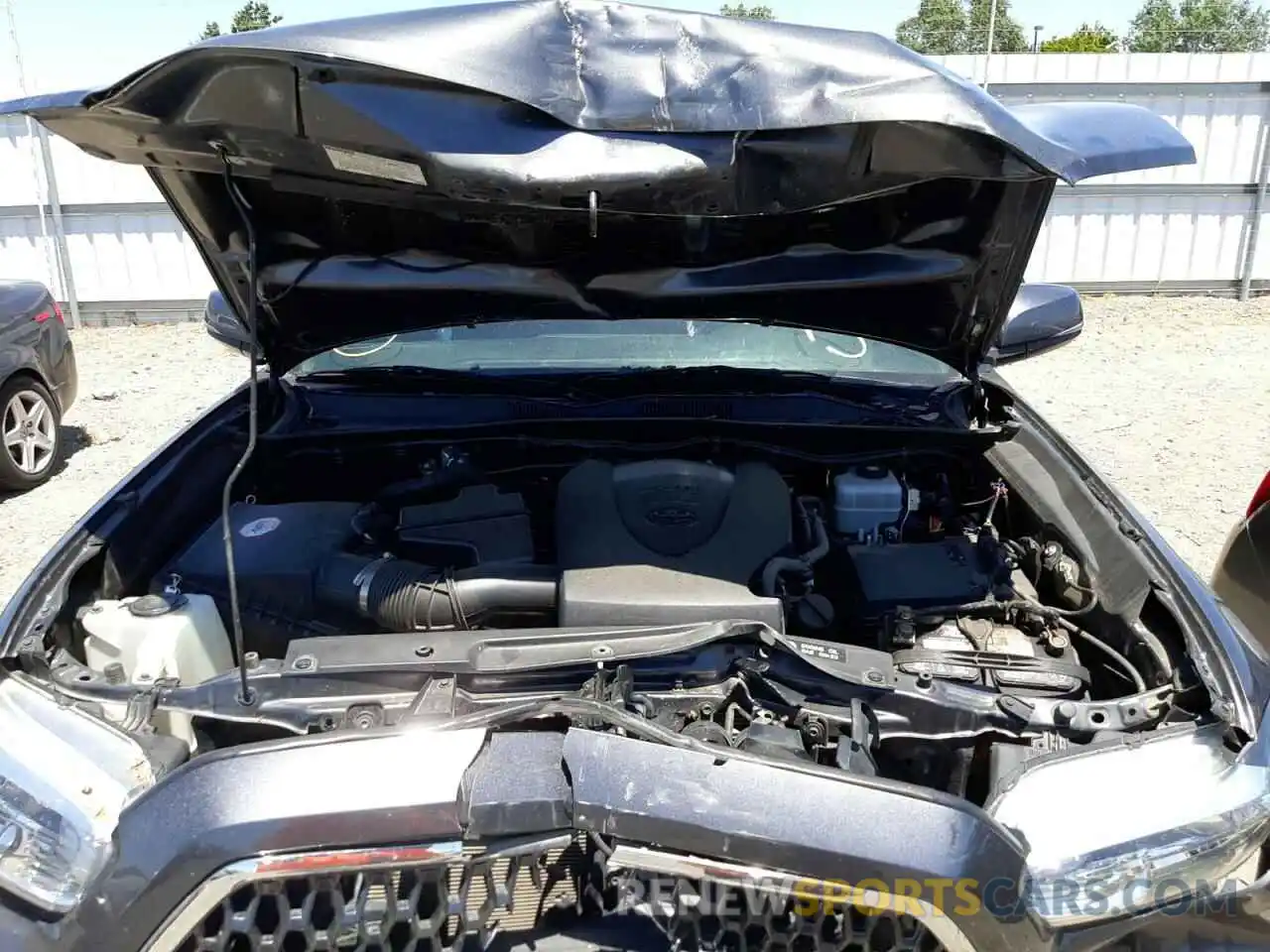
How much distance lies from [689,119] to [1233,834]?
1385 mm

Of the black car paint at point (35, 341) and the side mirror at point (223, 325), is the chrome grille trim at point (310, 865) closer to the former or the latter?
the side mirror at point (223, 325)

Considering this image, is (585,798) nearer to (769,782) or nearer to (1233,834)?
(769,782)

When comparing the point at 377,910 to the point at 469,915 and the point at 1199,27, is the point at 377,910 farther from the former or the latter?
the point at 1199,27

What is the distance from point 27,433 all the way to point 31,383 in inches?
11.2

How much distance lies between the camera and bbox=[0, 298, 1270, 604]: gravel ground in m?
4.77

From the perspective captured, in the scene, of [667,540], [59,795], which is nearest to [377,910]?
[59,795]

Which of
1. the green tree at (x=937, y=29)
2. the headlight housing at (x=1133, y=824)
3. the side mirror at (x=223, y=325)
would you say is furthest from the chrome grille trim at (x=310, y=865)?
the green tree at (x=937, y=29)

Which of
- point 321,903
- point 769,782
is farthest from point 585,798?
point 321,903

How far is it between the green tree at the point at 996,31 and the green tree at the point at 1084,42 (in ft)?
3.93

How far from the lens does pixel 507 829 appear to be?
1305mm

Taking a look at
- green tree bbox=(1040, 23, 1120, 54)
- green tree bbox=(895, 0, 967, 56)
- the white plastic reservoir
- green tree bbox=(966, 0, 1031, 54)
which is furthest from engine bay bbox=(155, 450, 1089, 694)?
green tree bbox=(1040, 23, 1120, 54)

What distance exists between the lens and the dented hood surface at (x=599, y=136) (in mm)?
1514

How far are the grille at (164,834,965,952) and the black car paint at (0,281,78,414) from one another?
4.68 meters

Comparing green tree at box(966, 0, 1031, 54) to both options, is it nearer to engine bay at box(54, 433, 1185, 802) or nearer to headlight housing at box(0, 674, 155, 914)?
engine bay at box(54, 433, 1185, 802)
